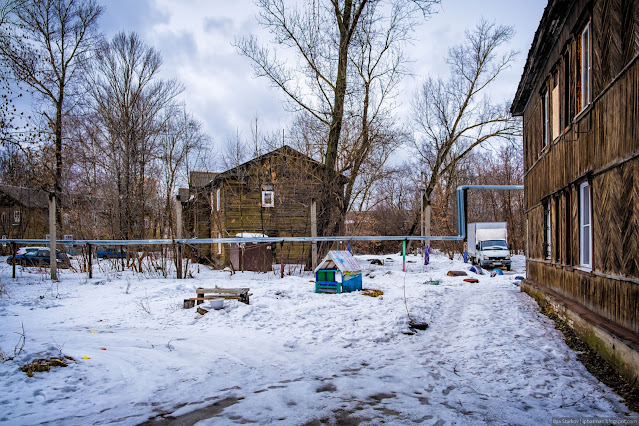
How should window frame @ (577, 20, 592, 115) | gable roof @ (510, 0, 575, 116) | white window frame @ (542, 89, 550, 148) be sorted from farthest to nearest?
white window frame @ (542, 89, 550, 148) < gable roof @ (510, 0, 575, 116) < window frame @ (577, 20, 592, 115)

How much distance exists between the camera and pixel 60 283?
13156 millimetres

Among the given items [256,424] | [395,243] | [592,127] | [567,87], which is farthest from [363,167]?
[395,243]

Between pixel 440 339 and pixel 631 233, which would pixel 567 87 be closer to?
pixel 631 233

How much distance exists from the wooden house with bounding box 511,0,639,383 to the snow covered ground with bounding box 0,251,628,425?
0.73 m

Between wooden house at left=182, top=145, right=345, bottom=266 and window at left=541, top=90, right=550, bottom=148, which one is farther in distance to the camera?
wooden house at left=182, top=145, right=345, bottom=266

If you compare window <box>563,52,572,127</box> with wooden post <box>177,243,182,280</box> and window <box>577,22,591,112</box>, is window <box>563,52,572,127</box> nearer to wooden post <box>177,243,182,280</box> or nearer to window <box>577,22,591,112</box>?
window <box>577,22,591,112</box>

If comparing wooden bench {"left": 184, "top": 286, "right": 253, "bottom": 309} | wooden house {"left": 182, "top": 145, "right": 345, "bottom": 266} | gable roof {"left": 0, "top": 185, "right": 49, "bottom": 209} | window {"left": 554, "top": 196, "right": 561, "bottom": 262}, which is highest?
gable roof {"left": 0, "top": 185, "right": 49, "bottom": 209}

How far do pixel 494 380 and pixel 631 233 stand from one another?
2419mm

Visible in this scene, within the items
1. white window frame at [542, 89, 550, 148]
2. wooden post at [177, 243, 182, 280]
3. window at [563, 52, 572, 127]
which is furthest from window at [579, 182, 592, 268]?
wooden post at [177, 243, 182, 280]

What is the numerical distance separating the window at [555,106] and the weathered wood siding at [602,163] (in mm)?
189

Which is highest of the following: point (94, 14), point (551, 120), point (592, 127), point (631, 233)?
point (94, 14)

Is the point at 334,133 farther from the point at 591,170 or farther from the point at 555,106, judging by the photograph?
the point at 591,170

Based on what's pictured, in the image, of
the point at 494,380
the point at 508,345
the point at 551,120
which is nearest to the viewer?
the point at 494,380

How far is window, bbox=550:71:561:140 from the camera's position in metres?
8.91
